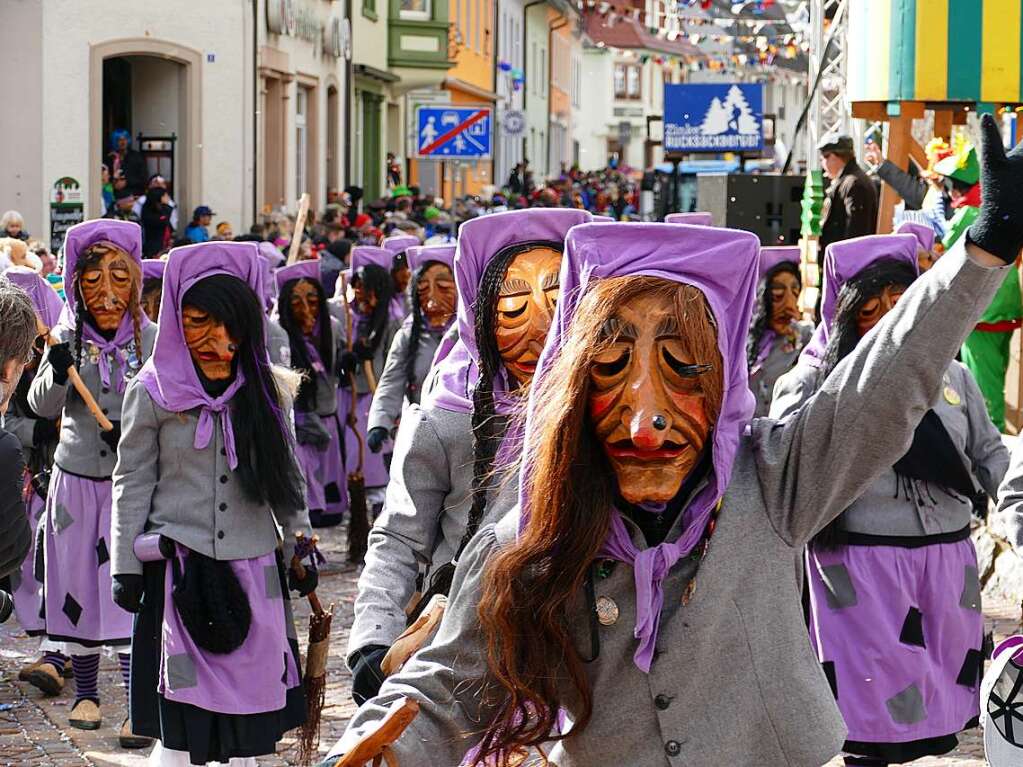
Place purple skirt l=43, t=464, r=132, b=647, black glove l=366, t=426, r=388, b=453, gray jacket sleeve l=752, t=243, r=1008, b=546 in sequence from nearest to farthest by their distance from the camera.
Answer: gray jacket sleeve l=752, t=243, r=1008, b=546, purple skirt l=43, t=464, r=132, b=647, black glove l=366, t=426, r=388, b=453

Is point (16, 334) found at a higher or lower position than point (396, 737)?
higher

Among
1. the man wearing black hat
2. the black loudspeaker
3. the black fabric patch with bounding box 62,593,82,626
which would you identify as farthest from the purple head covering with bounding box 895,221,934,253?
the black loudspeaker

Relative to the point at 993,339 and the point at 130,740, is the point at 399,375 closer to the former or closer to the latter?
the point at 130,740

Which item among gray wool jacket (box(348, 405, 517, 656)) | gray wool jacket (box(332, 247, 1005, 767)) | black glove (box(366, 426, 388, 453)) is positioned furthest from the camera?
black glove (box(366, 426, 388, 453))

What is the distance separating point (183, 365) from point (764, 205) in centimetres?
1194

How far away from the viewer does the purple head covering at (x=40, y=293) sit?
9078mm

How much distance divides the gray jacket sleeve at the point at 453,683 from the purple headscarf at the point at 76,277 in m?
5.08

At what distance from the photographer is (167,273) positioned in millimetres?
6469

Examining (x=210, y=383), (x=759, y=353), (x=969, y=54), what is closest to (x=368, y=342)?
(x=759, y=353)

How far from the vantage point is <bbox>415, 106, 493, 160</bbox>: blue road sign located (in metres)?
21.4

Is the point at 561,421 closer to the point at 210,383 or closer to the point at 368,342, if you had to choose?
the point at 210,383

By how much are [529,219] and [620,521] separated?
70.3 inches

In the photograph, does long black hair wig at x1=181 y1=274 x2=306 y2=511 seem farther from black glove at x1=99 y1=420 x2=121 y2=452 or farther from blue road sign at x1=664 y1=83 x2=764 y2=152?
blue road sign at x1=664 y1=83 x2=764 y2=152

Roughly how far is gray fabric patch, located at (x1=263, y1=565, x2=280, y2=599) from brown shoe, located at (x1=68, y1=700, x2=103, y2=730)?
1524 millimetres
